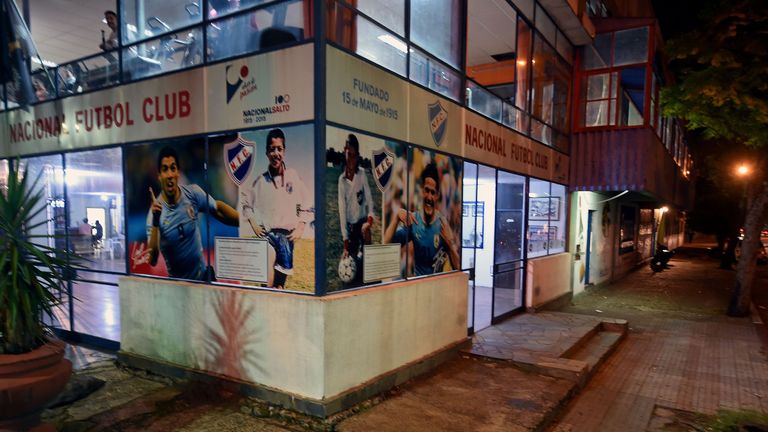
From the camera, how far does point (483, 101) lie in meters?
8.59

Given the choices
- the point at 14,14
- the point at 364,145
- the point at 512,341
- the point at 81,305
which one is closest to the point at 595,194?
the point at 512,341

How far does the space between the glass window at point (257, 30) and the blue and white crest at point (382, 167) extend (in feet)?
5.48

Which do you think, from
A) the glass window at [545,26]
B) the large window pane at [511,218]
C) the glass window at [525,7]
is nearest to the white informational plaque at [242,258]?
the large window pane at [511,218]

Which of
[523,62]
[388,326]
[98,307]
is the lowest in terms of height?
[98,307]

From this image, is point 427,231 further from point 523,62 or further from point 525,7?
point 525,7

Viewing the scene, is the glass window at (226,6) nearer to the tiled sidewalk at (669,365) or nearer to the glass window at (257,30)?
the glass window at (257,30)

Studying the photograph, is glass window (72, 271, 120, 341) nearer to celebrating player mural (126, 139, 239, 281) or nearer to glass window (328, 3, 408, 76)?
celebrating player mural (126, 139, 239, 281)

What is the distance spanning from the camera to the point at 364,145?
17.7 feet

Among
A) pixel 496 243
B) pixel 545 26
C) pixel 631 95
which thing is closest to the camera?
pixel 496 243

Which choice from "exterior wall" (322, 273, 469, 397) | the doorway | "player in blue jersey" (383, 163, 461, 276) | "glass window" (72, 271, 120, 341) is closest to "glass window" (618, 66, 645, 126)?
the doorway

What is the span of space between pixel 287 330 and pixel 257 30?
143 inches

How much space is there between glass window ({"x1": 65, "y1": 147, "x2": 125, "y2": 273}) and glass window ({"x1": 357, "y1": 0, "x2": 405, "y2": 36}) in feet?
15.1

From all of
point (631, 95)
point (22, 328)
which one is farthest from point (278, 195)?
point (631, 95)

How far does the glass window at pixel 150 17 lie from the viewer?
6.52 metres
